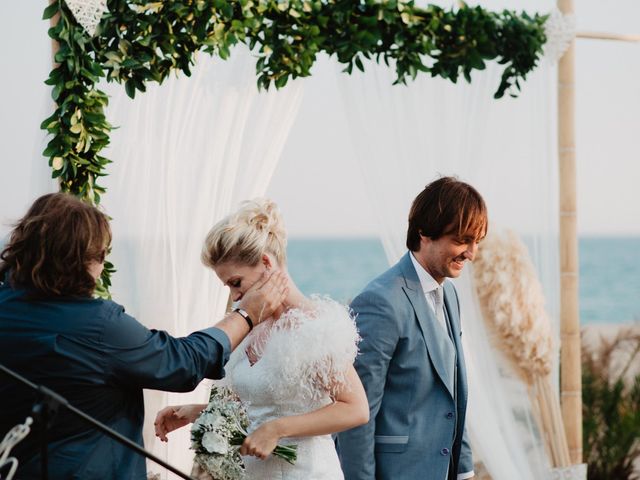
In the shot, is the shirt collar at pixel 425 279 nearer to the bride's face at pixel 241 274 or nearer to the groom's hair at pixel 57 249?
the bride's face at pixel 241 274

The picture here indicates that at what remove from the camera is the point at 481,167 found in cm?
417

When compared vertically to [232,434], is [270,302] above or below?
above

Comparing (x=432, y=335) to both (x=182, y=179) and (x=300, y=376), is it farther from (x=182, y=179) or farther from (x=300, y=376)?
(x=182, y=179)

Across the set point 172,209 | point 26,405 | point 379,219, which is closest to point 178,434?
point 172,209

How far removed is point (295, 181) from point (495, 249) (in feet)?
70.4

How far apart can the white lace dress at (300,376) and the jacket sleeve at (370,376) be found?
1.8 inches

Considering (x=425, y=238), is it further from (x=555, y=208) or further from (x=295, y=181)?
(x=295, y=181)

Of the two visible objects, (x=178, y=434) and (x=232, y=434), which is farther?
(x=178, y=434)

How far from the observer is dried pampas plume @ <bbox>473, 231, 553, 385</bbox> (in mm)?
4117

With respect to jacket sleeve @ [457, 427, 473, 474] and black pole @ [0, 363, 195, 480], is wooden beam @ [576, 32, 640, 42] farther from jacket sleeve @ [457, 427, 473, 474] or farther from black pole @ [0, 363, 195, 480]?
black pole @ [0, 363, 195, 480]

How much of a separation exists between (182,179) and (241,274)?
1.52 m

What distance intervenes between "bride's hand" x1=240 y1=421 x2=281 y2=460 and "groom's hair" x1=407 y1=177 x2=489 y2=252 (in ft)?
2.37

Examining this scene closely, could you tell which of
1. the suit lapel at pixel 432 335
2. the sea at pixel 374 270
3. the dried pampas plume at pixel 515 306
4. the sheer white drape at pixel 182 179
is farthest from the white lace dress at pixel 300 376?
the sea at pixel 374 270

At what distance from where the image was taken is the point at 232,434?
219 centimetres
